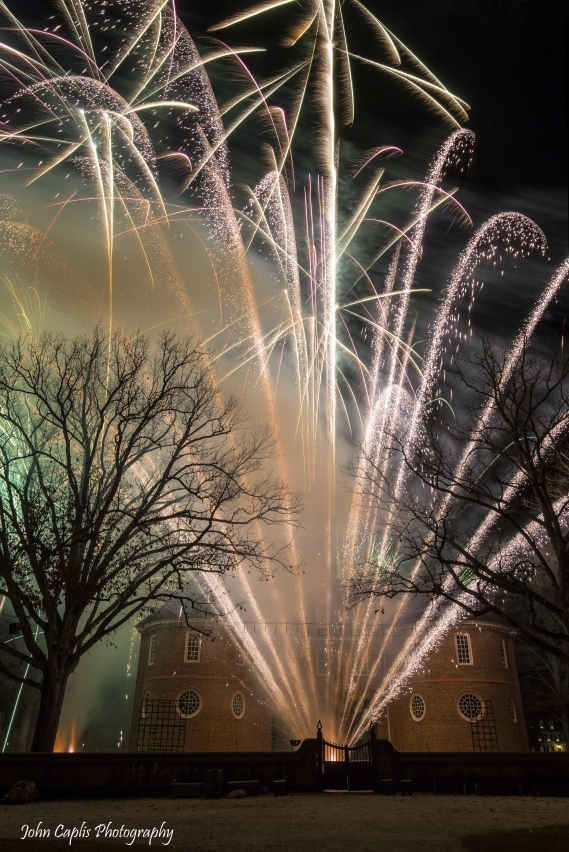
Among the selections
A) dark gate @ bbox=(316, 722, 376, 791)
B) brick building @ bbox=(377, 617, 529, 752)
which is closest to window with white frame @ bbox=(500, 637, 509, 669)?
brick building @ bbox=(377, 617, 529, 752)

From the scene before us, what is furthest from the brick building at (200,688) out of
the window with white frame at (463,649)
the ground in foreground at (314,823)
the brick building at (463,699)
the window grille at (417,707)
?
the ground in foreground at (314,823)

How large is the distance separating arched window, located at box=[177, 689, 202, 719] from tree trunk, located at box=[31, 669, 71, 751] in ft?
64.5

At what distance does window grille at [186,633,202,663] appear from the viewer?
115ft

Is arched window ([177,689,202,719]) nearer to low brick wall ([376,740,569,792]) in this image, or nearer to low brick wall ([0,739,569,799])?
low brick wall ([0,739,569,799])

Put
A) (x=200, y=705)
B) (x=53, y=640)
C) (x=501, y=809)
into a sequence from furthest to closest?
1. (x=200, y=705)
2. (x=53, y=640)
3. (x=501, y=809)

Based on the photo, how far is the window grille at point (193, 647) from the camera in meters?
34.9

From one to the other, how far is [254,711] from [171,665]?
5858 mm

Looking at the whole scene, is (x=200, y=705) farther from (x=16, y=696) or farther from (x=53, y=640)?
(x=53, y=640)

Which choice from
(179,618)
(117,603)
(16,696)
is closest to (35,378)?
(117,603)

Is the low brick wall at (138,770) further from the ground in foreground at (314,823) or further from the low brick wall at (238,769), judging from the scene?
the ground in foreground at (314,823)

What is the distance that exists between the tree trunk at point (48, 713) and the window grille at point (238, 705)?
20.8 meters

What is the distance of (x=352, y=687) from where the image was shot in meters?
36.7

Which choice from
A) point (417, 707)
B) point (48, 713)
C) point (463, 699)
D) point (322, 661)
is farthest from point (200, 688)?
point (48, 713)

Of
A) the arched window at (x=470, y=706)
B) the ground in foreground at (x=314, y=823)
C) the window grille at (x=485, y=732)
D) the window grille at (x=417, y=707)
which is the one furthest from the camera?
the window grille at (x=417, y=707)
